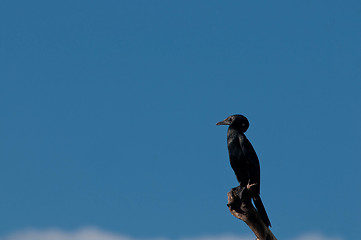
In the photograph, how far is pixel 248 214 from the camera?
7.29 metres

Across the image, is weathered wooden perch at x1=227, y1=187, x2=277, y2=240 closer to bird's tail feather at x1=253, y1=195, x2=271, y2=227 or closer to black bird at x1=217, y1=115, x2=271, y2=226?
bird's tail feather at x1=253, y1=195, x2=271, y2=227

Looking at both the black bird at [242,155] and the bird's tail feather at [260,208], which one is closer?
the bird's tail feather at [260,208]

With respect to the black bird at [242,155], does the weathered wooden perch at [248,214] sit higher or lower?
lower

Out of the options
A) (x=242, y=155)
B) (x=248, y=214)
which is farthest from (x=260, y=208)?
(x=242, y=155)

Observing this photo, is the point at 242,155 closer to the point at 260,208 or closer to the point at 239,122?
the point at 239,122

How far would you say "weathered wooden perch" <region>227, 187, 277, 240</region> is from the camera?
7305 mm

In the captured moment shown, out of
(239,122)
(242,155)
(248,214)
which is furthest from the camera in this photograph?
(239,122)

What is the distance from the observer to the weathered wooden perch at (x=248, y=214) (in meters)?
7.30

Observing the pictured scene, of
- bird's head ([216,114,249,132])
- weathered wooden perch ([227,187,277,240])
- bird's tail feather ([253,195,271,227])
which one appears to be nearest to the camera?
weathered wooden perch ([227,187,277,240])

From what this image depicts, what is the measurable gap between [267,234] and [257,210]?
1.52ft

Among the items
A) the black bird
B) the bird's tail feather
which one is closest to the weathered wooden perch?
the bird's tail feather

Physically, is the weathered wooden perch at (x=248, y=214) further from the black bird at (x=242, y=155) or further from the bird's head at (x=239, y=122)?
the bird's head at (x=239, y=122)

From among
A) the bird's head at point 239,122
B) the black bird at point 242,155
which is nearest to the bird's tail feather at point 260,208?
the black bird at point 242,155

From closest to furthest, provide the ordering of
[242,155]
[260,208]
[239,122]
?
[260,208] < [242,155] < [239,122]
